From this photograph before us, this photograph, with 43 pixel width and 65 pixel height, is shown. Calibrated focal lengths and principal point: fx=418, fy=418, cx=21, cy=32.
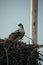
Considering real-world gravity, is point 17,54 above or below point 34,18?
below

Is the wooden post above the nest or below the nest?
above

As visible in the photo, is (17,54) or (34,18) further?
(34,18)

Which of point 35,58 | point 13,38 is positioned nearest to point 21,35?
point 13,38

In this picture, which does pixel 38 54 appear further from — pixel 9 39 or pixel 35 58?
pixel 9 39

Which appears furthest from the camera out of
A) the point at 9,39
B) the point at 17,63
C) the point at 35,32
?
the point at 35,32

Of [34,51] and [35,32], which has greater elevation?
[35,32]

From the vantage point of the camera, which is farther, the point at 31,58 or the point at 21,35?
the point at 21,35

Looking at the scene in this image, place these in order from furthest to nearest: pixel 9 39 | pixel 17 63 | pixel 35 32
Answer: pixel 35 32 → pixel 9 39 → pixel 17 63

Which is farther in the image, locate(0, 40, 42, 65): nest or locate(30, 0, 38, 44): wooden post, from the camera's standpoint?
locate(30, 0, 38, 44): wooden post

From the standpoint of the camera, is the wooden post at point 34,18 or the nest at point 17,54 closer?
the nest at point 17,54

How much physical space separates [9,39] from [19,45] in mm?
147

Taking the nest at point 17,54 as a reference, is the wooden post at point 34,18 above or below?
above

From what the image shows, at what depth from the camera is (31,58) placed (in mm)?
3469

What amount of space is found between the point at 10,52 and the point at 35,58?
0.80ft
